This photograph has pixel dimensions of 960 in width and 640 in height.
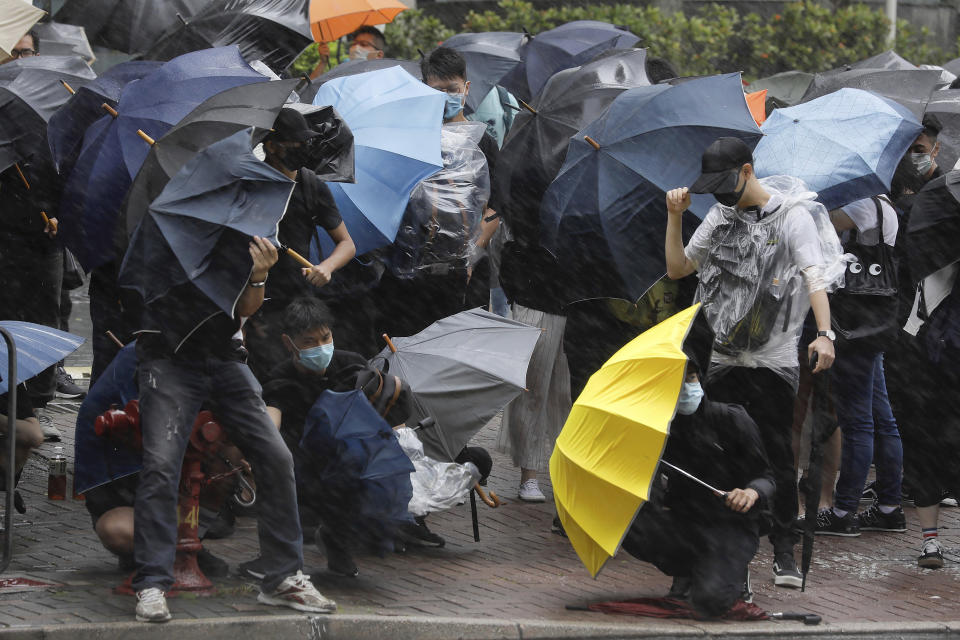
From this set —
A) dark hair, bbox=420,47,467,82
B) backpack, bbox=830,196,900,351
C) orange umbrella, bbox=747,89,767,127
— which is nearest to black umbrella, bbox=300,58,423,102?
dark hair, bbox=420,47,467,82

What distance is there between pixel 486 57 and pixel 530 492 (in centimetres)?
373

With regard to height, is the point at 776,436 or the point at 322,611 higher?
the point at 776,436

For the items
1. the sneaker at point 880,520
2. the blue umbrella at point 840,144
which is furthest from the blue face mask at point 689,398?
the sneaker at point 880,520

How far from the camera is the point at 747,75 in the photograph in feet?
65.3

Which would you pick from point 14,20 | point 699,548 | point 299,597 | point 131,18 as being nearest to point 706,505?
point 699,548

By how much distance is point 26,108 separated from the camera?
8125 mm

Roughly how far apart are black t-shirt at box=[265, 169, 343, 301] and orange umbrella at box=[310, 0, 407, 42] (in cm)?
457

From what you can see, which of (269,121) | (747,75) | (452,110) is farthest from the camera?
(747,75)

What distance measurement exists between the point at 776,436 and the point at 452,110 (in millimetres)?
3029

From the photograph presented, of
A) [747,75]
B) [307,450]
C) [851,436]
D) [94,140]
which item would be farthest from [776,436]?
[747,75]

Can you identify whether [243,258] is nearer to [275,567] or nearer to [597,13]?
[275,567]

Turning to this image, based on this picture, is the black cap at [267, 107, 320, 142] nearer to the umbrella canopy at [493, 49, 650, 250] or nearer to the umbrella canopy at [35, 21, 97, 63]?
the umbrella canopy at [493, 49, 650, 250]

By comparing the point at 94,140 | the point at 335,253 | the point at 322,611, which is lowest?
the point at 322,611

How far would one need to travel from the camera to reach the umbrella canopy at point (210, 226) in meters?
5.77
